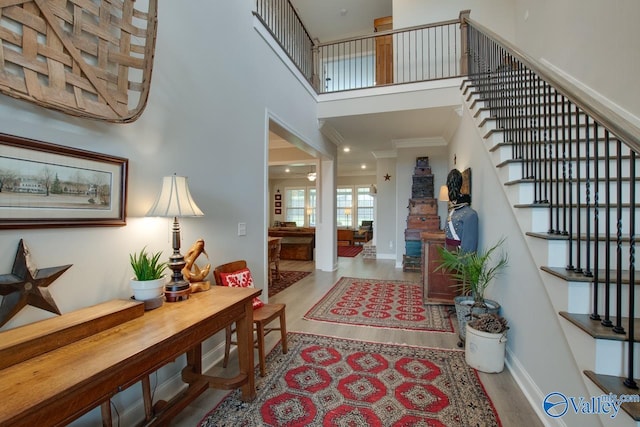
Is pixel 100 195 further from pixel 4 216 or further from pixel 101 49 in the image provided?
pixel 101 49

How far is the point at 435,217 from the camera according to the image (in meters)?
5.72

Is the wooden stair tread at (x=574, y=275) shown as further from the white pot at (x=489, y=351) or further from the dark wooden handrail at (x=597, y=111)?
the white pot at (x=489, y=351)

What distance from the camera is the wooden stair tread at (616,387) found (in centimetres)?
100

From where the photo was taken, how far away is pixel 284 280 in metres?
5.12

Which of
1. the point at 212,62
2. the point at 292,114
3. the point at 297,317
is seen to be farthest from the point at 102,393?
the point at 292,114

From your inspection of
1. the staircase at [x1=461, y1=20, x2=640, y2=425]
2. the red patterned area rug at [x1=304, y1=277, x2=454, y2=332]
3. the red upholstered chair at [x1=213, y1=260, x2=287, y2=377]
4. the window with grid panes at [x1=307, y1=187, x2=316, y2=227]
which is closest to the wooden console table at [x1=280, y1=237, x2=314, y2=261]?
the red patterned area rug at [x1=304, y1=277, x2=454, y2=332]

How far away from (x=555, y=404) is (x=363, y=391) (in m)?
1.11

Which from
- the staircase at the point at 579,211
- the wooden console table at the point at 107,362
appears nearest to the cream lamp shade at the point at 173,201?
the wooden console table at the point at 107,362

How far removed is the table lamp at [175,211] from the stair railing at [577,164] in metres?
2.03

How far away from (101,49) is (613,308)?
9.58ft

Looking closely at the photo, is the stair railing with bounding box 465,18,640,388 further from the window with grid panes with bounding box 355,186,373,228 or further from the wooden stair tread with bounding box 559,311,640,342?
the window with grid panes with bounding box 355,186,373,228

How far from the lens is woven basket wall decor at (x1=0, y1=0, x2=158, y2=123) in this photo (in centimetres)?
113

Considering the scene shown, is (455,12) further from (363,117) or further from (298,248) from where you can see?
(298,248)

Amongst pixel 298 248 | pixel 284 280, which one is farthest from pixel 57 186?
pixel 298 248
